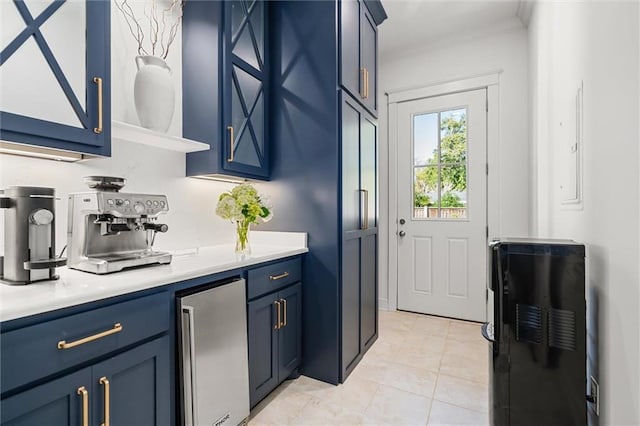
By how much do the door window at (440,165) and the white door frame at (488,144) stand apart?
0.69 feet

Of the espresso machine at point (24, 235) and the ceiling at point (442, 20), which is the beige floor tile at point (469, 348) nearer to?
the espresso machine at point (24, 235)

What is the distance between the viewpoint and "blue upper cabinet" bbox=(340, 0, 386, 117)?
7.20 ft

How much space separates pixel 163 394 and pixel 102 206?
796 millimetres

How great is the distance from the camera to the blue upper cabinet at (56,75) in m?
1.12

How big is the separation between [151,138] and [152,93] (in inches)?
9.3

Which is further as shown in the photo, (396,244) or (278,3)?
(396,244)

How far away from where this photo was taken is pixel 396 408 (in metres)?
1.85

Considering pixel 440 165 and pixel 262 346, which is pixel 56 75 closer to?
pixel 262 346

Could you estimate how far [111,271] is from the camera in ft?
4.28

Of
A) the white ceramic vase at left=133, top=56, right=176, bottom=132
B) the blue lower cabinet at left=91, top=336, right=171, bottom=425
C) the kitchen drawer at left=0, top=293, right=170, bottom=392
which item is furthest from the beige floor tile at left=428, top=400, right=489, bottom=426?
the white ceramic vase at left=133, top=56, right=176, bottom=132

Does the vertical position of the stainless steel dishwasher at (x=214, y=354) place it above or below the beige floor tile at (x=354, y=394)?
above

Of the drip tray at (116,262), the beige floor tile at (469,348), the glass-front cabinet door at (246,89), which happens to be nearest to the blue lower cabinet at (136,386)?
the drip tray at (116,262)

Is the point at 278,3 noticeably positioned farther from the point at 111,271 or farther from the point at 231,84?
the point at 111,271

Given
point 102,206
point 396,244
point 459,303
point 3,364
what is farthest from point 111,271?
point 459,303
